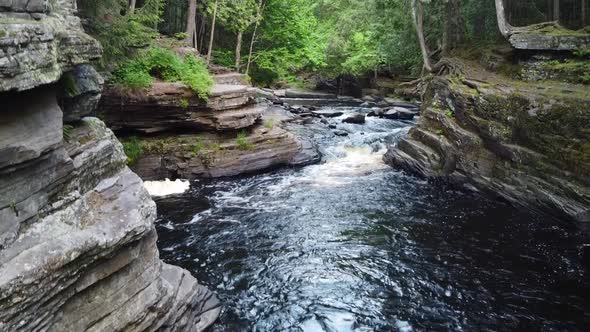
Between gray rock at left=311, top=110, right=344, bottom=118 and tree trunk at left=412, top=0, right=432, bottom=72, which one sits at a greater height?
tree trunk at left=412, top=0, right=432, bottom=72

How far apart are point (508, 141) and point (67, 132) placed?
13350 millimetres

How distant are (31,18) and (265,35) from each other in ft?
86.9

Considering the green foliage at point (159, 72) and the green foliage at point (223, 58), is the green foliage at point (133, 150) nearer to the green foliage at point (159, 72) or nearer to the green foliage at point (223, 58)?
the green foliage at point (159, 72)

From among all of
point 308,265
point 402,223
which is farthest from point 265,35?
point 308,265

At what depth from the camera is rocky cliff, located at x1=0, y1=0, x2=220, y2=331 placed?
502 cm

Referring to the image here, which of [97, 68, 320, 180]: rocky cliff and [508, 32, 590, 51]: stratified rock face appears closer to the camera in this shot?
[508, 32, 590, 51]: stratified rock face

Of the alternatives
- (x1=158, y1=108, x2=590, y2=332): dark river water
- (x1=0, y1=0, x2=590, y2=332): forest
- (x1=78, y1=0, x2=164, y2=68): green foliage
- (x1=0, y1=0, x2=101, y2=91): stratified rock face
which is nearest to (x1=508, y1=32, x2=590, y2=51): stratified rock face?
(x1=0, y1=0, x2=590, y2=332): forest

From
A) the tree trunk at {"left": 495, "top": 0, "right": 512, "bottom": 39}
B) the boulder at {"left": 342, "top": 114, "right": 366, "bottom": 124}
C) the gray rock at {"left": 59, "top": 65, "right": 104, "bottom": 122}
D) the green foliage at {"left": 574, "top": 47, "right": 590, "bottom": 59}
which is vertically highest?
the tree trunk at {"left": 495, "top": 0, "right": 512, "bottom": 39}

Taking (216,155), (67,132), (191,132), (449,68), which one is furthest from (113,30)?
(449,68)

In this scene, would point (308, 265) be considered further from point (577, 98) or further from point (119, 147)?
point (577, 98)

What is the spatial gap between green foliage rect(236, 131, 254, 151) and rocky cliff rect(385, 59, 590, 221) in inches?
254

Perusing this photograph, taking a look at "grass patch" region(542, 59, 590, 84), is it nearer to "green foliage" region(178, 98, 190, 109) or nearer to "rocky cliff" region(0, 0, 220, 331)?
"green foliage" region(178, 98, 190, 109)

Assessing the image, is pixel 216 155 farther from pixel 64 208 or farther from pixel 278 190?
pixel 64 208

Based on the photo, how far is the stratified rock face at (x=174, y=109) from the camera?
52.8 ft
